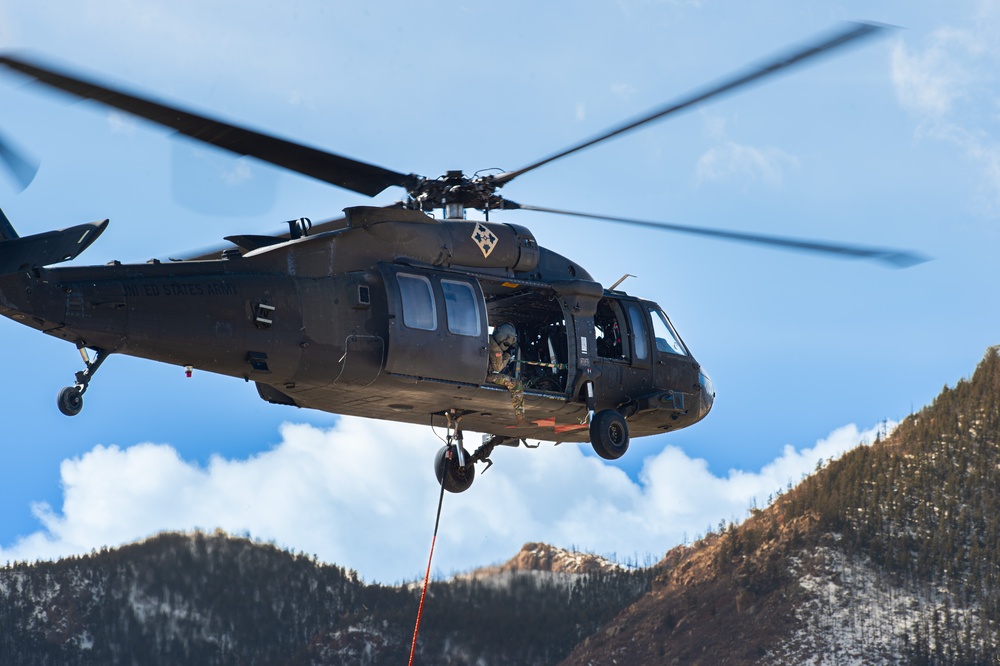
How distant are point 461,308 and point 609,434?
3022mm

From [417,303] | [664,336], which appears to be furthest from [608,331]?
[417,303]

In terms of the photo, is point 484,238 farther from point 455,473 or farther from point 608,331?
point 455,473

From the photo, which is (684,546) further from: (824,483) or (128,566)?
(128,566)

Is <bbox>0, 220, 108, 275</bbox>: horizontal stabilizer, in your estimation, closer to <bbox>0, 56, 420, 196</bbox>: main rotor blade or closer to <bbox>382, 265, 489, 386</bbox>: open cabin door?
<bbox>0, 56, 420, 196</bbox>: main rotor blade

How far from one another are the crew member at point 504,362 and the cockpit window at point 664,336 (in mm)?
2882

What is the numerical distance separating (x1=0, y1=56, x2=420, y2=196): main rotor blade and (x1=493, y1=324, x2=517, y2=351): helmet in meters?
2.25

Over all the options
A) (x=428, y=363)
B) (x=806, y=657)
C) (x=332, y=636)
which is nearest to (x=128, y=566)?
(x=332, y=636)

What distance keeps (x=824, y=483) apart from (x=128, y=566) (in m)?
24.6

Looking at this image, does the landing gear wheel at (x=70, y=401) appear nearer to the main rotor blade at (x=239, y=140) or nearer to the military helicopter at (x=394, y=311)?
the military helicopter at (x=394, y=311)

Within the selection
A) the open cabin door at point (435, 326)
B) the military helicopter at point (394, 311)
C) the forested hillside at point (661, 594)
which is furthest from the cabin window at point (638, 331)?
the forested hillside at point (661, 594)

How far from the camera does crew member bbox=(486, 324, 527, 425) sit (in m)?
17.5

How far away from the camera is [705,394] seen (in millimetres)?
20719

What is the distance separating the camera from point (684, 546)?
51.6 meters

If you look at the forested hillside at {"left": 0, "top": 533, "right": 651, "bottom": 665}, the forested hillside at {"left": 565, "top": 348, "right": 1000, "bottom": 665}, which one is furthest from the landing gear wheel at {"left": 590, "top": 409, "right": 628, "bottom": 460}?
the forested hillside at {"left": 565, "top": 348, "right": 1000, "bottom": 665}
